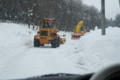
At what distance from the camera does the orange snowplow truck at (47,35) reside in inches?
989

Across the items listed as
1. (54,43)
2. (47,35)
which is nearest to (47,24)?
(47,35)

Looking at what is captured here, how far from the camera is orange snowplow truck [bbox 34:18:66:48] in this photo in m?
25.1

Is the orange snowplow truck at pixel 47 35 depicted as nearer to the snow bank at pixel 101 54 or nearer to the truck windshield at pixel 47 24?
the truck windshield at pixel 47 24

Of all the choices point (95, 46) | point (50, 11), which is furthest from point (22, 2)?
point (95, 46)

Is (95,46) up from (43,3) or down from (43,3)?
down

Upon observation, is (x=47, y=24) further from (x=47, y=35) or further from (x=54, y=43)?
(x=54, y=43)

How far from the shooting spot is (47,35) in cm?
2559

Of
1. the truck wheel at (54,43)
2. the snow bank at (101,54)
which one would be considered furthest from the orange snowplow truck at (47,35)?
the snow bank at (101,54)

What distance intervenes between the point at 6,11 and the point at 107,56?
38.5 meters

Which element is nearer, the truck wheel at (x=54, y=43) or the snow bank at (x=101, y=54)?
the snow bank at (x=101, y=54)

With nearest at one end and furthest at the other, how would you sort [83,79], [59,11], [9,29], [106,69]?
[106,69]
[83,79]
[9,29]
[59,11]

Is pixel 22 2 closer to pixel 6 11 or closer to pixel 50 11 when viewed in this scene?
pixel 6 11

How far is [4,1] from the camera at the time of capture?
48.4m

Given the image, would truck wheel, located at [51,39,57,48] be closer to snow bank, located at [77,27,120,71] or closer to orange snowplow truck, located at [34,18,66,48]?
orange snowplow truck, located at [34,18,66,48]
